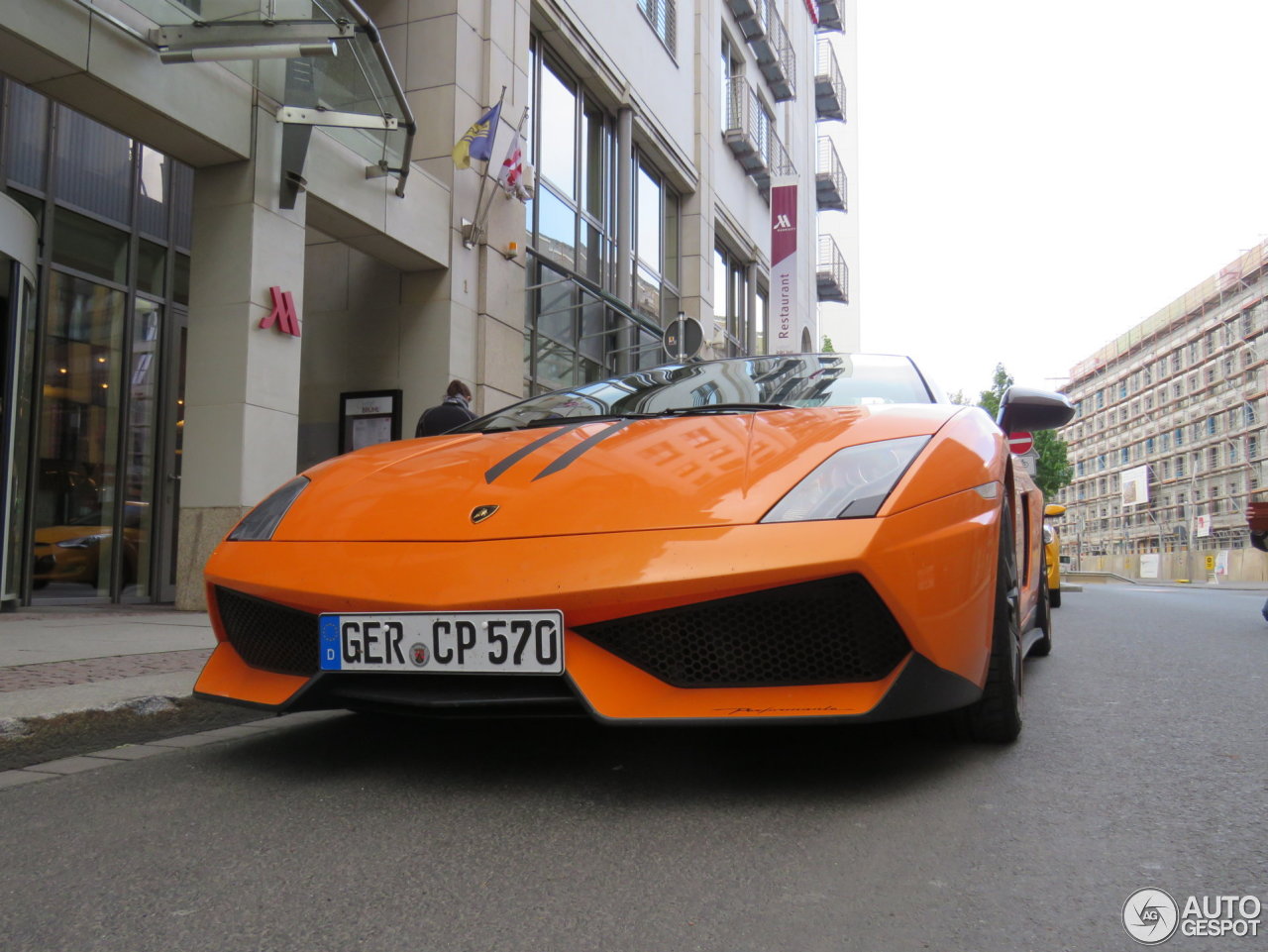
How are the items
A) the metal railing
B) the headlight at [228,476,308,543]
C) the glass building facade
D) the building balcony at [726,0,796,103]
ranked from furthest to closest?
the metal railing < the building balcony at [726,0,796,103] < the glass building facade < the headlight at [228,476,308,543]

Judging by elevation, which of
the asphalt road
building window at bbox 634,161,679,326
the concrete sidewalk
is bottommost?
the asphalt road

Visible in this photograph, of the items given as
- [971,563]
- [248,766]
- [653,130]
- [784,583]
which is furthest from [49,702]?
[653,130]

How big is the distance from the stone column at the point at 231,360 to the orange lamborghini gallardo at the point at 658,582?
16.5ft

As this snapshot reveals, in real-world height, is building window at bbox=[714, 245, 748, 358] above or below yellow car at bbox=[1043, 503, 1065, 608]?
above

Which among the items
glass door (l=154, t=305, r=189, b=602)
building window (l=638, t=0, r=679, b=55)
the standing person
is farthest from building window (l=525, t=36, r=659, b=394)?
the standing person

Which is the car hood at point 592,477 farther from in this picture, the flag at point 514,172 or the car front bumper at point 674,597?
the flag at point 514,172

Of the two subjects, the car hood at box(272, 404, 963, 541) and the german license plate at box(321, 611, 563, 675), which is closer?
the german license plate at box(321, 611, 563, 675)

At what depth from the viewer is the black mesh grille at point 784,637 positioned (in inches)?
84.3

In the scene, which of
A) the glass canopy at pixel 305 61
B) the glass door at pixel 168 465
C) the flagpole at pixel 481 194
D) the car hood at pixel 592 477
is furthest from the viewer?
the flagpole at pixel 481 194

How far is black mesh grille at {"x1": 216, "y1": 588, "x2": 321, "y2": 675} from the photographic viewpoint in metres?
2.46

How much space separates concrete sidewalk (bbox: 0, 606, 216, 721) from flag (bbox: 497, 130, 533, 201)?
18.5 feet

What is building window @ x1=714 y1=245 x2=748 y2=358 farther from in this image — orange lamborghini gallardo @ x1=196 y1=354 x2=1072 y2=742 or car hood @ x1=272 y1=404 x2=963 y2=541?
orange lamborghini gallardo @ x1=196 y1=354 x2=1072 y2=742

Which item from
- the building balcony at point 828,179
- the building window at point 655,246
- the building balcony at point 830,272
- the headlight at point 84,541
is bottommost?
the headlight at point 84,541

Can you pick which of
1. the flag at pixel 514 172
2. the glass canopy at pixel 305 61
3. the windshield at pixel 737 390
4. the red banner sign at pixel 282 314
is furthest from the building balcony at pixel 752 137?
the windshield at pixel 737 390
